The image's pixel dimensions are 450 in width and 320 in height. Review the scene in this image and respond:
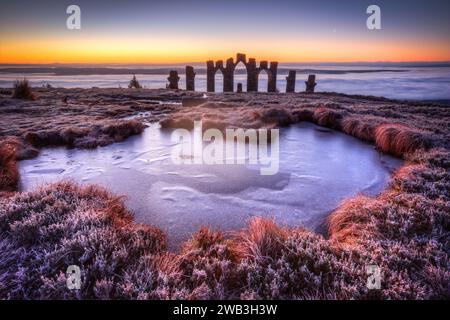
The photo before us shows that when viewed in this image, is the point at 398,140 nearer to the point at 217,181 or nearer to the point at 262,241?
the point at 217,181

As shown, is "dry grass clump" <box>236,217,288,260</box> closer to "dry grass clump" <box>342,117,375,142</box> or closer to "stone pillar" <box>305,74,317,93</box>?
"dry grass clump" <box>342,117,375,142</box>

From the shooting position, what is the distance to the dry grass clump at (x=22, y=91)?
21281 mm

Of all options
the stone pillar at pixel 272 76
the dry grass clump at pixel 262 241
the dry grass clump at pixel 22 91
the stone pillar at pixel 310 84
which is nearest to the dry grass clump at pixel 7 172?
the dry grass clump at pixel 262 241

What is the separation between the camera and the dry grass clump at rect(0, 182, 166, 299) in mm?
2844

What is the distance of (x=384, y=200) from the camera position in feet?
16.3

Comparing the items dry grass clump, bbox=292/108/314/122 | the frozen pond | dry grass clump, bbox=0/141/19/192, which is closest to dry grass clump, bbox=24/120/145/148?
the frozen pond

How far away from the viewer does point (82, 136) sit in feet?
34.1

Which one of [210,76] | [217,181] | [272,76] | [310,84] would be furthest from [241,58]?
[217,181]

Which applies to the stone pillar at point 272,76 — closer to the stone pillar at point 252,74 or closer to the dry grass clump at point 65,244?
the stone pillar at point 252,74

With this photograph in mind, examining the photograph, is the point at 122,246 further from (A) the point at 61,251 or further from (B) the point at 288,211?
(B) the point at 288,211

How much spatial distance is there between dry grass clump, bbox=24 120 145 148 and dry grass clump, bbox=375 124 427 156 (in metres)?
10.3

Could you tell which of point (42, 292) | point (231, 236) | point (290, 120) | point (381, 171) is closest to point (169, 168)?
point (231, 236)

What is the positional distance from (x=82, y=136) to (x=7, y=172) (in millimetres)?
4261

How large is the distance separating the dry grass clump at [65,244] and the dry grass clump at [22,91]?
21885 mm
